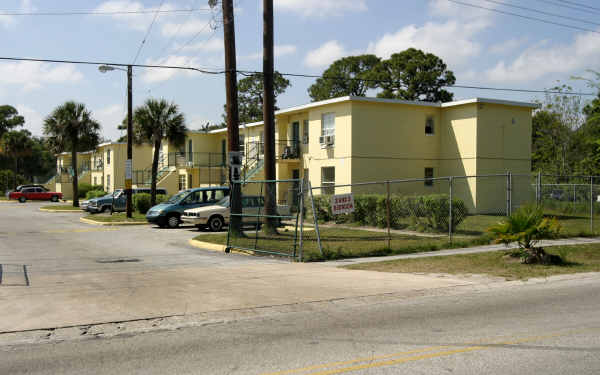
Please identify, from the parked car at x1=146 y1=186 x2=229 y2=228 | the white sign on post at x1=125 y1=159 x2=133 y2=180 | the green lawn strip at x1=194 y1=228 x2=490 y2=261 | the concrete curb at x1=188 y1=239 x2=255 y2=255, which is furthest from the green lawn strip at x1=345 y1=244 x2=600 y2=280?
the white sign on post at x1=125 y1=159 x2=133 y2=180

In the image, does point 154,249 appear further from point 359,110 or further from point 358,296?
point 359,110

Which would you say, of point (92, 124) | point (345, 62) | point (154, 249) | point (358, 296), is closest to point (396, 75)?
point (345, 62)

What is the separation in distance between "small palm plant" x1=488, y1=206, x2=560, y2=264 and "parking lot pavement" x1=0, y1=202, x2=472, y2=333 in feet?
8.20

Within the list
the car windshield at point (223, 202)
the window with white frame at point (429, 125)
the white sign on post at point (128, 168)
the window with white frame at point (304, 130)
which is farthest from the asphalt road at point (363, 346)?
the window with white frame at point (304, 130)

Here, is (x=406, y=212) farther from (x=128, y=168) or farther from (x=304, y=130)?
(x=128, y=168)

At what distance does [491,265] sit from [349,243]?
4.89 metres

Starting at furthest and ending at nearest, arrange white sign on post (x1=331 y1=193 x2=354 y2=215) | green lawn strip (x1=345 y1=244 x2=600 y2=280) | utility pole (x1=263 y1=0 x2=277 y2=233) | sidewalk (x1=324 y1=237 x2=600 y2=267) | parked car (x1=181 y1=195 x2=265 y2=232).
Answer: parked car (x1=181 y1=195 x2=265 y2=232)
utility pole (x1=263 y1=0 x2=277 y2=233)
white sign on post (x1=331 y1=193 x2=354 y2=215)
sidewalk (x1=324 y1=237 x2=600 y2=267)
green lawn strip (x1=345 y1=244 x2=600 y2=280)

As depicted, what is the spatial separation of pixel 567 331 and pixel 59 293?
26.2ft

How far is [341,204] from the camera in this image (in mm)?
14469

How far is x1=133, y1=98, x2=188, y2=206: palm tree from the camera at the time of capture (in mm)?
31984

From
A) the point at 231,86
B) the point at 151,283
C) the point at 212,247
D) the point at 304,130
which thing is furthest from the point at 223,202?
the point at 151,283

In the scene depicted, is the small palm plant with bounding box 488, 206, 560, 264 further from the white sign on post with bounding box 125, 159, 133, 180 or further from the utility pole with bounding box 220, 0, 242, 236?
the white sign on post with bounding box 125, 159, 133, 180

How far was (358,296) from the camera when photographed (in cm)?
955

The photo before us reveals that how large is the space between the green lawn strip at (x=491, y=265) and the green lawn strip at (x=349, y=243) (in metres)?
1.38
